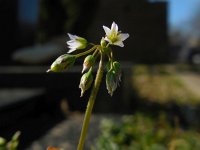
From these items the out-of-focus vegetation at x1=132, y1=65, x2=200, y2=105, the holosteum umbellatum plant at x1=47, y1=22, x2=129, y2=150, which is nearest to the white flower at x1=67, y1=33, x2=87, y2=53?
the holosteum umbellatum plant at x1=47, y1=22, x2=129, y2=150

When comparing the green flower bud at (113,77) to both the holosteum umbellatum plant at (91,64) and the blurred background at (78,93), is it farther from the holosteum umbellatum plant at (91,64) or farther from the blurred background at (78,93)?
the blurred background at (78,93)

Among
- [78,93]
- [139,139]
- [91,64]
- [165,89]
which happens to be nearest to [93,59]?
[91,64]

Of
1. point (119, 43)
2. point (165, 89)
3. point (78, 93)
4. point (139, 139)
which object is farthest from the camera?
point (165, 89)

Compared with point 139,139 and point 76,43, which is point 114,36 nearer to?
point 76,43

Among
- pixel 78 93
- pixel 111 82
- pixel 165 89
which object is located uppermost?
pixel 111 82

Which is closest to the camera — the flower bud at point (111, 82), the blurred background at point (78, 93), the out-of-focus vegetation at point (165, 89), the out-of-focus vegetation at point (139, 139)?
the flower bud at point (111, 82)

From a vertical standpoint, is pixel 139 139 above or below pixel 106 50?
below

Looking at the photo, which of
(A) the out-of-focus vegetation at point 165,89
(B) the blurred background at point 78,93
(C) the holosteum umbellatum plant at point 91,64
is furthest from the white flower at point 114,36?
(A) the out-of-focus vegetation at point 165,89

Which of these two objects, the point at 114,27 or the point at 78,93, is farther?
the point at 78,93
